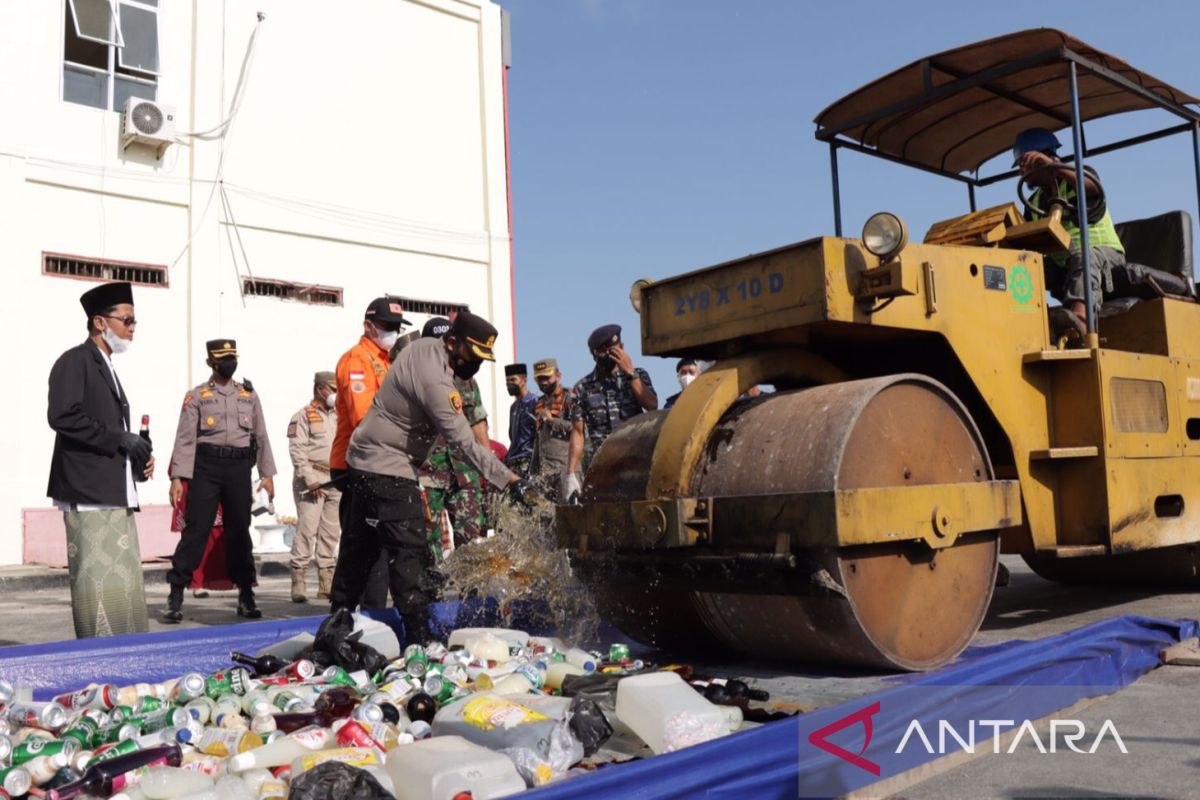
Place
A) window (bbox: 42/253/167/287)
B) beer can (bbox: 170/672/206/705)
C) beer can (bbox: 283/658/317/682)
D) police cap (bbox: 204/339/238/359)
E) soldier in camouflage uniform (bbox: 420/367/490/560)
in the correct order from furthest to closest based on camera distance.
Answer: window (bbox: 42/253/167/287) → police cap (bbox: 204/339/238/359) → soldier in camouflage uniform (bbox: 420/367/490/560) → beer can (bbox: 283/658/317/682) → beer can (bbox: 170/672/206/705)

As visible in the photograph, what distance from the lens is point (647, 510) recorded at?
4320mm

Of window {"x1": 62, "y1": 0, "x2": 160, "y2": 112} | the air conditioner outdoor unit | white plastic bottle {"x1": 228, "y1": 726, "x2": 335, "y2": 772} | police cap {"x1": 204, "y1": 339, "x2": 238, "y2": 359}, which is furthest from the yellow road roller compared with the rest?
window {"x1": 62, "y1": 0, "x2": 160, "y2": 112}

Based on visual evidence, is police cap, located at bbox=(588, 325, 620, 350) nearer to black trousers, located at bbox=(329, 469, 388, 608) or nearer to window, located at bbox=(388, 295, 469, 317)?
black trousers, located at bbox=(329, 469, 388, 608)

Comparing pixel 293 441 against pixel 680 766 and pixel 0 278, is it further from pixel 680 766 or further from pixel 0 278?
pixel 680 766

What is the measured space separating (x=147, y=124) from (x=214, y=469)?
308 inches

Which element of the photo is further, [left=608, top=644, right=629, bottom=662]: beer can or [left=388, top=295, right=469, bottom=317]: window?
[left=388, top=295, right=469, bottom=317]: window

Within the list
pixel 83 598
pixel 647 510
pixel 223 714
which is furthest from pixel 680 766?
pixel 83 598

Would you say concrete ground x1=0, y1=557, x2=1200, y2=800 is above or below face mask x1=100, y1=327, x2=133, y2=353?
below

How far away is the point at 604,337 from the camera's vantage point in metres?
7.33

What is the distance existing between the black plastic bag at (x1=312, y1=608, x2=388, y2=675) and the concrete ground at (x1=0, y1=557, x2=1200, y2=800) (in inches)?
56.0

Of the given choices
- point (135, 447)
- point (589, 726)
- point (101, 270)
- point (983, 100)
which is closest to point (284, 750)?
point (589, 726)

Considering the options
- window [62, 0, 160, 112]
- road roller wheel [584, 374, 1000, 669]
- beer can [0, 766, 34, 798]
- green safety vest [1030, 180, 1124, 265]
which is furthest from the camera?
window [62, 0, 160, 112]

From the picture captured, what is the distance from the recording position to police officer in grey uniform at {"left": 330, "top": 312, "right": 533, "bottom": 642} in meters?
5.41

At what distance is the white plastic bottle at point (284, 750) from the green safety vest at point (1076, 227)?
15.2 ft
